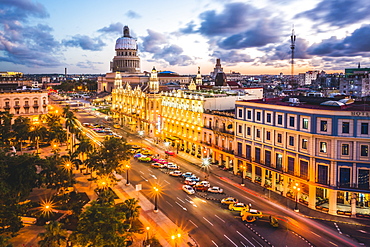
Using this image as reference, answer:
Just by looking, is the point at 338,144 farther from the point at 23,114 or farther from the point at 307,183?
the point at 23,114

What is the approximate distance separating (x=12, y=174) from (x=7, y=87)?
98.2 meters

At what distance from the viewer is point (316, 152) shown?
48.5 meters

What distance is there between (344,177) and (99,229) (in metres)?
34.9

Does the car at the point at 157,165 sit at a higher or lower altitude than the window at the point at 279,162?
lower

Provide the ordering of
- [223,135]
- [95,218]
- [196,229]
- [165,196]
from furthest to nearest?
[223,135]
[165,196]
[196,229]
[95,218]

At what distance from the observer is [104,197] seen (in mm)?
39250

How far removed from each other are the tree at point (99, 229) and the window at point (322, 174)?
30572mm

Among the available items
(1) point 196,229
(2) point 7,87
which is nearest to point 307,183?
(1) point 196,229

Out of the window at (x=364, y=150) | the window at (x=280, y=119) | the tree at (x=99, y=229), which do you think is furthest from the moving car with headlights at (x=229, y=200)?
the tree at (x=99, y=229)

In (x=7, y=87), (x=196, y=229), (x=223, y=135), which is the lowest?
(x=196, y=229)

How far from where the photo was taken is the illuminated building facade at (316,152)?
45.6 m

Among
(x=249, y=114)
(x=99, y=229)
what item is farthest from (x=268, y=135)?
(x=99, y=229)

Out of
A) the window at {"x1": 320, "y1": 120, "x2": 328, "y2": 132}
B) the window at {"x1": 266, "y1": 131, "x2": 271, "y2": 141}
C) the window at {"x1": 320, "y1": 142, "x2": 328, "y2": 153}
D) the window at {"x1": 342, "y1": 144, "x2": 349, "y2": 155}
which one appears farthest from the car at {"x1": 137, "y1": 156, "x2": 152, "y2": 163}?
the window at {"x1": 342, "y1": 144, "x2": 349, "y2": 155}

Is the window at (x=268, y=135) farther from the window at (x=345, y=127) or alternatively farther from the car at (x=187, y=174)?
the car at (x=187, y=174)
